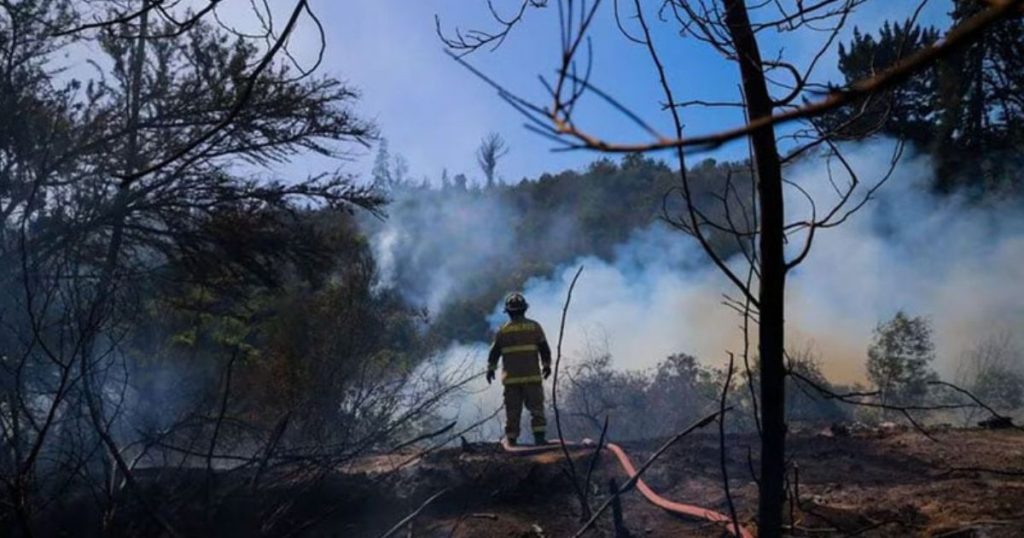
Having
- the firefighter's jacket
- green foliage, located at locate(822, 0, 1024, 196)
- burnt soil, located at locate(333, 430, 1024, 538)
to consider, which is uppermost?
green foliage, located at locate(822, 0, 1024, 196)

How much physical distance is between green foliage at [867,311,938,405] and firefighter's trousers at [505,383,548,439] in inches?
419

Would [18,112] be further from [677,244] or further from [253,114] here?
[677,244]

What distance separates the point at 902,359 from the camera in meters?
17.7

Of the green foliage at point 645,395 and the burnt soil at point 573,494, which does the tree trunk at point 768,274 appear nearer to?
the burnt soil at point 573,494

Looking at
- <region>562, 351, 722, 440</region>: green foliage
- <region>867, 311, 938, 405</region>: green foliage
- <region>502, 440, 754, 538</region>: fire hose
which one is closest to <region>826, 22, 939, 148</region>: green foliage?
<region>502, 440, 754, 538</region>: fire hose

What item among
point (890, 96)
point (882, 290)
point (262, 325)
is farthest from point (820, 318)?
point (890, 96)

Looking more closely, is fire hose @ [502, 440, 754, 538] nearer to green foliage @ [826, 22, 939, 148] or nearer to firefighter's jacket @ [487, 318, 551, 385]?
firefighter's jacket @ [487, 318, 551, 385]

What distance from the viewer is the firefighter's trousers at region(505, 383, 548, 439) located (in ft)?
30.4

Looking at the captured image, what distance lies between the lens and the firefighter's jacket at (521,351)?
944 cm

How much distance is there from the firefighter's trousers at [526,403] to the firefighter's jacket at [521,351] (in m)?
0.09

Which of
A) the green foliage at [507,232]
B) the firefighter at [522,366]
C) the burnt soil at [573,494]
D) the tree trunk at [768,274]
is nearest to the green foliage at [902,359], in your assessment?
the burnt soil at [573,494]

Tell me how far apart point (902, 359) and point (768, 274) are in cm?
1763

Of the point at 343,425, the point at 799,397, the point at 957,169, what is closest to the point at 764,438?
the point at 343,425

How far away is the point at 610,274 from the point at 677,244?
9.11 ft
